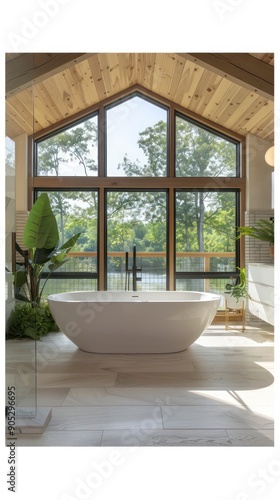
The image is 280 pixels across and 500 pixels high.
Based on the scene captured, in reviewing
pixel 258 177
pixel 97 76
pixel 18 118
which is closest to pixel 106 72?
pixel 97 76

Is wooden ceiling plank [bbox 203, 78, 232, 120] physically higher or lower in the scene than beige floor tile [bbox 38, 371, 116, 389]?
higher

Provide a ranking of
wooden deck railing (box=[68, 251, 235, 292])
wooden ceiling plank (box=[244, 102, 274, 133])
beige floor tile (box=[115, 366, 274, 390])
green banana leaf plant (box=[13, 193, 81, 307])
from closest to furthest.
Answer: green banana leaf plant (box=[13, 193, 81, 307]) < beige floor tile (box=[115, 366, 274, 390]) < wooden ceiling plank (box=[244, 102, 274, 133]) < wooden deck railing (box=[68, 251, 235, 292])

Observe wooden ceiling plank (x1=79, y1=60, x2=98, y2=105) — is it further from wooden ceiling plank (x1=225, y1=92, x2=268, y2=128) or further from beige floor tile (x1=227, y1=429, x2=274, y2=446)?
beige floor tile (x1=227, y1=429, x2=274, y2=446)

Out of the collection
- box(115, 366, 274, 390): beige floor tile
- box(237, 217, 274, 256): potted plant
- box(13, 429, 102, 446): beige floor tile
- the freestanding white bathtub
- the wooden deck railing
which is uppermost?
box(237, 217, 274, 256): potted plant

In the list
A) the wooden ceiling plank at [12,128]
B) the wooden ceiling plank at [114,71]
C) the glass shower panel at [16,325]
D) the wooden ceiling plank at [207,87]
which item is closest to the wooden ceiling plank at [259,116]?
the wooden ceiling plank at [207,87]

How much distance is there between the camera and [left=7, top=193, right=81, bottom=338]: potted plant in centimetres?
214

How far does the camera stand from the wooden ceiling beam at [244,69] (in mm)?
3670

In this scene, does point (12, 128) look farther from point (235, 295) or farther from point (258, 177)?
point (258, 177)

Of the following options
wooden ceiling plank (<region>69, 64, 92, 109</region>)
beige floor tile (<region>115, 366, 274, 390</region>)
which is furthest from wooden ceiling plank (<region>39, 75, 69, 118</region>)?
beige floor tile (<region>115, 366, 274, 390</region>)

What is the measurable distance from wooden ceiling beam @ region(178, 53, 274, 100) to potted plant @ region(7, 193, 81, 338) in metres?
1.78

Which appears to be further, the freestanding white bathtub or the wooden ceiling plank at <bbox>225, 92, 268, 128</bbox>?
the wooden ceiling plank at <bbox>225, 92, 268, 128</bbox>
